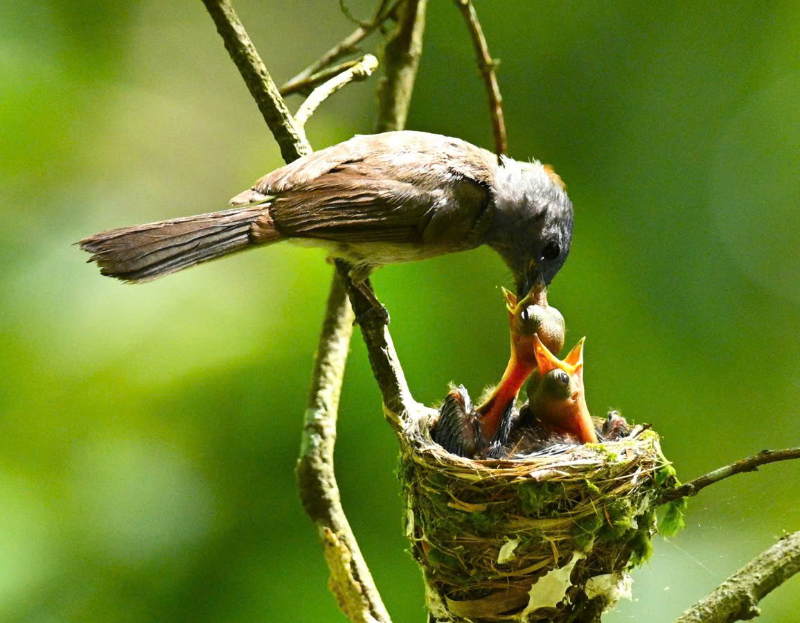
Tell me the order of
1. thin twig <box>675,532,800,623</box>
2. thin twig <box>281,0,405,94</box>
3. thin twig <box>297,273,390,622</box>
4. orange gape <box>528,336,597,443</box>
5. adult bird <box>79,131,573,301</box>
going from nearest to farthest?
thin twig <box>675,532,800,623</box>
adult bird <box>79,131,573,301</box>
thin twig <box>297,273,390,622</box>
orange gape <box>528,336,597,443</box>
thin twig <box>281,0,405,94</box>

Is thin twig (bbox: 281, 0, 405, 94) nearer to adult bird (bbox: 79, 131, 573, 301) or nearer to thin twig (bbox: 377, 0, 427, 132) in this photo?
thin twig (bbox: 377, 0, 427, 132)

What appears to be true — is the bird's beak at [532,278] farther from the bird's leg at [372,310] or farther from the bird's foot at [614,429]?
the bird's leg at [372,310]

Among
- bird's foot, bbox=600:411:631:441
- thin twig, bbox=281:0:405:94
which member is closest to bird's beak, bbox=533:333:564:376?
bird's foot, bbox=600:411:631:441

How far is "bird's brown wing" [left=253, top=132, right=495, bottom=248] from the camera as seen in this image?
2.50m

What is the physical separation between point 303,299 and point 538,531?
76.0 inches

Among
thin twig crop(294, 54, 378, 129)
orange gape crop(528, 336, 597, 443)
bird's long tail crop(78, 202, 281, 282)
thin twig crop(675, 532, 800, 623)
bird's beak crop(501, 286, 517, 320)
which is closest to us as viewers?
thin twig crop(675, 532, 800, 623)

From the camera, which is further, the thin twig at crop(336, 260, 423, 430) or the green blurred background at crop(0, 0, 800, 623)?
the green blurred background at crop(0, 0, 800, 623)

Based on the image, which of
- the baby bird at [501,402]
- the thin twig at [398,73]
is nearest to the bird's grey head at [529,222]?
the baby bird at [501,402]

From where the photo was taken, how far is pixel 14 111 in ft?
12.3

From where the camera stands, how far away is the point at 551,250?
10.0 feet

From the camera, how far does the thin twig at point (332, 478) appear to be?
7.72ft

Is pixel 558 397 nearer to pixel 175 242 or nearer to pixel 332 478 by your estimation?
pixel 332 478

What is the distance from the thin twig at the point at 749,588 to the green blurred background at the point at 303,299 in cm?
141

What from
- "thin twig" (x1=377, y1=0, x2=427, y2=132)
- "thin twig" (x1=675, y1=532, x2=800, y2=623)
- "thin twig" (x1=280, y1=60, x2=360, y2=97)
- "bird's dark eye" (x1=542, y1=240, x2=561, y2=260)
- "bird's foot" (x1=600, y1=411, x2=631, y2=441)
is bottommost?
"thin twig" (x1=675, y1=532, x2=800, y2=623)
